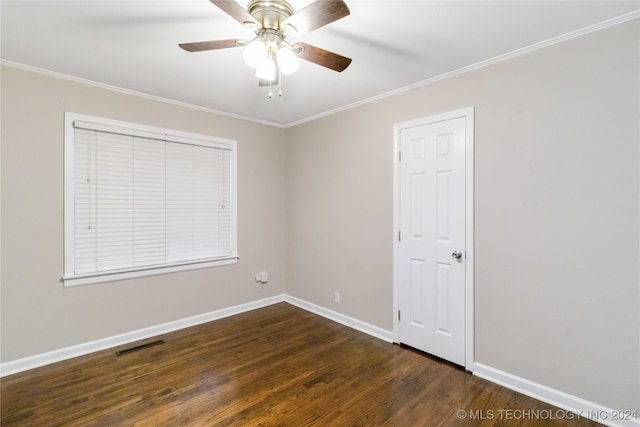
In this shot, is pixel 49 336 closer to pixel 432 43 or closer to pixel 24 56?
pixel 24 56

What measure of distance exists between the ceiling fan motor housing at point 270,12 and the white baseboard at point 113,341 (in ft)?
10.4

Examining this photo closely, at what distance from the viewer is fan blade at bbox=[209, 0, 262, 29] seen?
4.53 ft

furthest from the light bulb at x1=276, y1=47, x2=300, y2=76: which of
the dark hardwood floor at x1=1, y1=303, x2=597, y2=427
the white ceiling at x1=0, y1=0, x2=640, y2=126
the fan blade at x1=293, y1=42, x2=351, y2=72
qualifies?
the dark hardwood floor at x1=1, y1=303, x2=597, y2=427

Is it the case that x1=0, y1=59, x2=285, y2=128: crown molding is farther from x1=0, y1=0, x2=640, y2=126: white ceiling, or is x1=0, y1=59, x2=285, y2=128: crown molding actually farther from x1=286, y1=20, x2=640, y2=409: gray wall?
x1=286, y1=20, x2=640, y2=409: gray wall

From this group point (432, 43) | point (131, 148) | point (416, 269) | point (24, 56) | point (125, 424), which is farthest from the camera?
point (131, 148)

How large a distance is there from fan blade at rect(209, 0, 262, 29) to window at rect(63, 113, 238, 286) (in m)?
2.21

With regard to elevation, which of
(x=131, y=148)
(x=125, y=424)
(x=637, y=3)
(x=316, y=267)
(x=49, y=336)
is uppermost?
(x=637, y=3)

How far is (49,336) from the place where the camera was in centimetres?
270

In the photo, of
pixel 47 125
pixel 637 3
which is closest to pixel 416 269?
pixel 637 3

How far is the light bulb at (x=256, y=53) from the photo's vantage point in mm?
1572

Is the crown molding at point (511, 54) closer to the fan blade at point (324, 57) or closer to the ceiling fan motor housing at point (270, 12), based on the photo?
the fan blade at point (324, 57)

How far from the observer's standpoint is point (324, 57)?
1837mm

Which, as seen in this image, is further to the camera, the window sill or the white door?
the window sill

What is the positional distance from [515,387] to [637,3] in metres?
2.60
